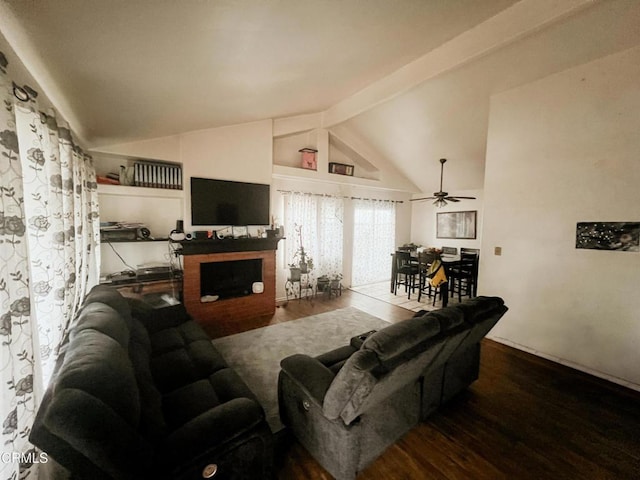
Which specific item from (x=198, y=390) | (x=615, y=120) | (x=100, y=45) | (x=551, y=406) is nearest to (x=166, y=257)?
(x=198, y=390)

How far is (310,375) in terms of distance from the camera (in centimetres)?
154

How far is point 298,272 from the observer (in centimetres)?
457

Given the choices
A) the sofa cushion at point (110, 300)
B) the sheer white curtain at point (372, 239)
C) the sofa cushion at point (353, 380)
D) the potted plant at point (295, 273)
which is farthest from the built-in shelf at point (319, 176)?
the sofa cushion at point (353, 380)

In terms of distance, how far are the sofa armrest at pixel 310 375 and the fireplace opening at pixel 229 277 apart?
2383 mm

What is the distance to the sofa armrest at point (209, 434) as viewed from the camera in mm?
1049

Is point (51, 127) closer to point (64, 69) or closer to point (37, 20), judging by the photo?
point (64, 69)

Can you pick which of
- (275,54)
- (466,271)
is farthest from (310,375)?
(466,271)

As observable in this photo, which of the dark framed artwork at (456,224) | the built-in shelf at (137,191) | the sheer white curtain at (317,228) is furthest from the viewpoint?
the dark framed artwork at (456,224)

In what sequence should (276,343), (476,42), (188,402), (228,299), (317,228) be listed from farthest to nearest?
(317,228)
(228,299)
(276,343)
(476,42)
(188,402)

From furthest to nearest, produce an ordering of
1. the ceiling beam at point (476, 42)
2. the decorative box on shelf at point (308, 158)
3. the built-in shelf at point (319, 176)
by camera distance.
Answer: the decorative box on shelf at point (308, 158) → the built-in shelf at point (319, 176) → the ceiling beam at point (476, 42)

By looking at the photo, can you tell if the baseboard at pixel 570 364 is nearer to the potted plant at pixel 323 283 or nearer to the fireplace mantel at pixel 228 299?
the potted plant at pixel 323 283

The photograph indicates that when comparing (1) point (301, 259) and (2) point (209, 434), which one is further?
(1) point (301, 259)

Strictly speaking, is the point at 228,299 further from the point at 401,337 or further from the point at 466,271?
the point at 466,271

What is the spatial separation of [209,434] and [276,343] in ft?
6.38
